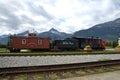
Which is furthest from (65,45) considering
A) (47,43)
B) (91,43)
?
(91,43)

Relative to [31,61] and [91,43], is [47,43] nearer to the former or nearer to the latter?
[91,43]

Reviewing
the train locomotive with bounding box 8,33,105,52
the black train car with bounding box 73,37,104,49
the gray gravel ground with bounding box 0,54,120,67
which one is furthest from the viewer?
the black train car with bounding box 73,37,104,49

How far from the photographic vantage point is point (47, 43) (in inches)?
1519

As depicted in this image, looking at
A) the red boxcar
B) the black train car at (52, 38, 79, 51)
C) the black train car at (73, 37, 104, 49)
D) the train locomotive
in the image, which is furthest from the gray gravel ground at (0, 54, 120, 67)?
the black train car at (73, 37, 104, 49)

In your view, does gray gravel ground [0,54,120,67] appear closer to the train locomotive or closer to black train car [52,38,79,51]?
the train locomotive

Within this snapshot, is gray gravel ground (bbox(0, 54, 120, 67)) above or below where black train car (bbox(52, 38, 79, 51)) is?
below

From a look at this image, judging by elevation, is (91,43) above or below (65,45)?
above

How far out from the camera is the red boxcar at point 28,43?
35.4 metres

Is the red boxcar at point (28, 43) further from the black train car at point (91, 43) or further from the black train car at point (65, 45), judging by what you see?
the black train car at point (91, 43)

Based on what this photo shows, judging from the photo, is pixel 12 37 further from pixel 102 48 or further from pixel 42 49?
pixel 102 48

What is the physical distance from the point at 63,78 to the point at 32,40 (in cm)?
2790

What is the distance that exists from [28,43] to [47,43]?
12.7 feet

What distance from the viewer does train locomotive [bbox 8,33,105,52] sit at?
35.7m

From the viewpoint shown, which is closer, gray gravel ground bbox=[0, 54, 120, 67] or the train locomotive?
gray gravel ground bbox=[0, 54, 120, 67]
